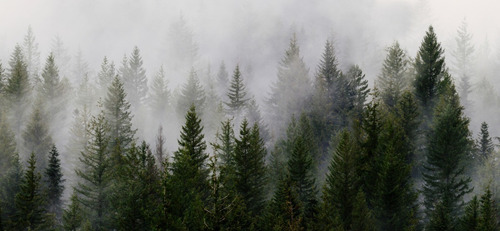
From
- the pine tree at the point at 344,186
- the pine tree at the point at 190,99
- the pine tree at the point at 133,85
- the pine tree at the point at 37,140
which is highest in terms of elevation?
the pine tree at the point at 133,85

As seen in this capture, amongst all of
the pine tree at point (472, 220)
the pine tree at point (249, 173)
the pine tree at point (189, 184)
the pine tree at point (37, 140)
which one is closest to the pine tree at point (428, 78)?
the pine tree at point (472, 220)

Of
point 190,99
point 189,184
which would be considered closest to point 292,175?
point 189,184

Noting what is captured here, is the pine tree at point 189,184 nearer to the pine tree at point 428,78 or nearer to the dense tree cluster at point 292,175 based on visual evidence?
the dense tree cluster at point 292,175

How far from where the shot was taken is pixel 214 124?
63.1 meters

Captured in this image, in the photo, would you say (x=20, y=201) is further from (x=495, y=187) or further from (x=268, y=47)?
(x=268, y=47)

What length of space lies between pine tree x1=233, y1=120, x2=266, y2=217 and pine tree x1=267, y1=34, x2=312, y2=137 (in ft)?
101

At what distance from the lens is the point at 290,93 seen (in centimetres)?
6756

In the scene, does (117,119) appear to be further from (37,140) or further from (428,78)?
(428,78)

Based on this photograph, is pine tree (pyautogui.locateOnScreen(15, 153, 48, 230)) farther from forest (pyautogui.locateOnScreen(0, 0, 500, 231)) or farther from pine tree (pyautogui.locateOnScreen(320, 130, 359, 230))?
pine tree (pyautogui.locateOnScreen(320, 130, 359, 230))

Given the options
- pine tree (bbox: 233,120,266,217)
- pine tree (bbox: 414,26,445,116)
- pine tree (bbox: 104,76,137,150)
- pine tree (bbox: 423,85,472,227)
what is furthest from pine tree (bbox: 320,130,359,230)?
pine tree (bbox: 104,76,137,150)

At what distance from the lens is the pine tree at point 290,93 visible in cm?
6550

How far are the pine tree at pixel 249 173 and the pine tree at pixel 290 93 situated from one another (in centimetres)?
3072

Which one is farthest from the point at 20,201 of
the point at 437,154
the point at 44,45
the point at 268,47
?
the point at 44,45

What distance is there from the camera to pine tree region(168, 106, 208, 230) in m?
24.1
